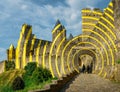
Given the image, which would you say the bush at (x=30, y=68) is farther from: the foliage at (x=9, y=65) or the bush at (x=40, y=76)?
the foliage at (x=9, y=65)

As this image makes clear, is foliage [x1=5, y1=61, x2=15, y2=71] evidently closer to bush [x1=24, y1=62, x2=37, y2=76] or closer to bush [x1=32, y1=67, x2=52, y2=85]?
bush [x1=24, y1=62, x2=37, y2=76]

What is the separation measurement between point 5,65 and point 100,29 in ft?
92.2

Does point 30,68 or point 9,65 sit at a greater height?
point 9,65

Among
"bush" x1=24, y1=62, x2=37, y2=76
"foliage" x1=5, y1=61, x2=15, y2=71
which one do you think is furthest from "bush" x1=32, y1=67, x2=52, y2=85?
"foliage" x1=5, y1=61, x2=15, y2=71

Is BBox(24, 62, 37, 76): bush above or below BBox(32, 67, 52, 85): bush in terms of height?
above

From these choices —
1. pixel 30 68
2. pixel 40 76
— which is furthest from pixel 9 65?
pixel 40 76

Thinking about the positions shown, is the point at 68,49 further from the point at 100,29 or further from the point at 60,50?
the point at 100,29

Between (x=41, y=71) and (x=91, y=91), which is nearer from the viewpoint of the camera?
(x=91, y=91)

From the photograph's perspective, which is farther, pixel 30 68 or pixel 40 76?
pixel 30 68

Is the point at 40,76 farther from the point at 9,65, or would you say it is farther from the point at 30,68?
the point at 9,65

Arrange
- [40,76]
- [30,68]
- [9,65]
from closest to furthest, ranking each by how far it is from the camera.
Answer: [40,76], [30,68], [9,65]

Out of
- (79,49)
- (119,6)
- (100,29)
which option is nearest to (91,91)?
(119,6)

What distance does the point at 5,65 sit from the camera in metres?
56.5

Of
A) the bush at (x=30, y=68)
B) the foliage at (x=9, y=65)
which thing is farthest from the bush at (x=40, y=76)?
the foliage at (x=9, y=65)
